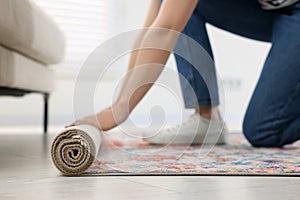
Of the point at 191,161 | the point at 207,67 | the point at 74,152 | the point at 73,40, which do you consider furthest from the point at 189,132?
the point at 73,40

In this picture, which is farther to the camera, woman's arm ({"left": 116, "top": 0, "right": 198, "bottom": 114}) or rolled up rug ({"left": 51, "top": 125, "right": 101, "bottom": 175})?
woman's arm ({"left": 116, "top": 0, "right": 198, "bottom": 114})

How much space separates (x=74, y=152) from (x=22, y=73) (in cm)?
64

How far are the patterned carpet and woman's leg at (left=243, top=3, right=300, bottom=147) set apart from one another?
8 centimetres

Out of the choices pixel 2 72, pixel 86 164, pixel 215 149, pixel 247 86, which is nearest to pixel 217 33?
pixel 247 86

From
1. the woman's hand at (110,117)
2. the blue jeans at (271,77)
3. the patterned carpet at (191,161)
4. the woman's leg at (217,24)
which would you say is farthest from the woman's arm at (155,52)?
Result: the woman's leg at (217,24)

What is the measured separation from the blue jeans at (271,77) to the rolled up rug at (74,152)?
1.63ft

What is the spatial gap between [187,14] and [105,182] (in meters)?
0.50

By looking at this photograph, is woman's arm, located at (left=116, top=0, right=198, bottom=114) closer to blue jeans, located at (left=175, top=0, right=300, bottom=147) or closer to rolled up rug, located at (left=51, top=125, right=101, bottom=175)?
rolled up rug, located at (left=51, top=125, right=101, bottom=175)

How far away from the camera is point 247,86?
12.6ft

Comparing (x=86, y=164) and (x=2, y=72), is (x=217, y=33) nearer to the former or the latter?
(x=2, y=72)

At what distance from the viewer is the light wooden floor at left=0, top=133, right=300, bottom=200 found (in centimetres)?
74

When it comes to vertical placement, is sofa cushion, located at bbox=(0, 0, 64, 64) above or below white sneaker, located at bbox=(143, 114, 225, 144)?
above

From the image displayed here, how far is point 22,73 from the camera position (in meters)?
1.51

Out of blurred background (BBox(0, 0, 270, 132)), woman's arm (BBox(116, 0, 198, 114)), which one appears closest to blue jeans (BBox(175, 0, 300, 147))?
woman's arm (BBox(116, 0, 198, 114))
